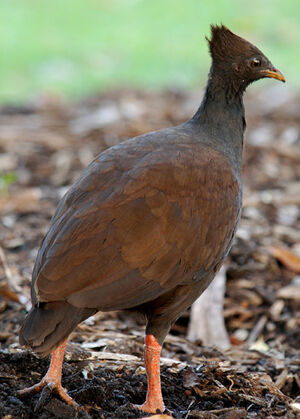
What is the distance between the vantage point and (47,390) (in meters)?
3.57

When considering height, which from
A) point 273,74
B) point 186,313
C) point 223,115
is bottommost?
point 186,313

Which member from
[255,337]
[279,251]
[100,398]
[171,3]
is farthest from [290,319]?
[171,3]

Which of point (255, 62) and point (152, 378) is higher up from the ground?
point (255, 62)

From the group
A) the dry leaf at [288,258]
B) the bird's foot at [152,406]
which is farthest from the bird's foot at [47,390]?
the dry leaf at [288,258]

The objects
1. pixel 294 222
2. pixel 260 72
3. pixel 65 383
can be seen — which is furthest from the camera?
pixel 294 222

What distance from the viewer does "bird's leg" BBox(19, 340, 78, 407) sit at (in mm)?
3580

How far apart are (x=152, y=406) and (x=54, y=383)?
1.67ft

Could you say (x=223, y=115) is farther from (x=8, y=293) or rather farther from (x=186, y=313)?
(x=8, y=293)

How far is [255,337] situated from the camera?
219 inches

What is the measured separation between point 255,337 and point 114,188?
7.70 feet

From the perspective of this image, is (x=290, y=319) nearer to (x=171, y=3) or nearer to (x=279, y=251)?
(x=279, y=251)

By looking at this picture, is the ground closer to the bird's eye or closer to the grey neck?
the grey neck

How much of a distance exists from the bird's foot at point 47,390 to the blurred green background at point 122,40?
835 cm

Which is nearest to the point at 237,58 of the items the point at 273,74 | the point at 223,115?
the point at 273,74
